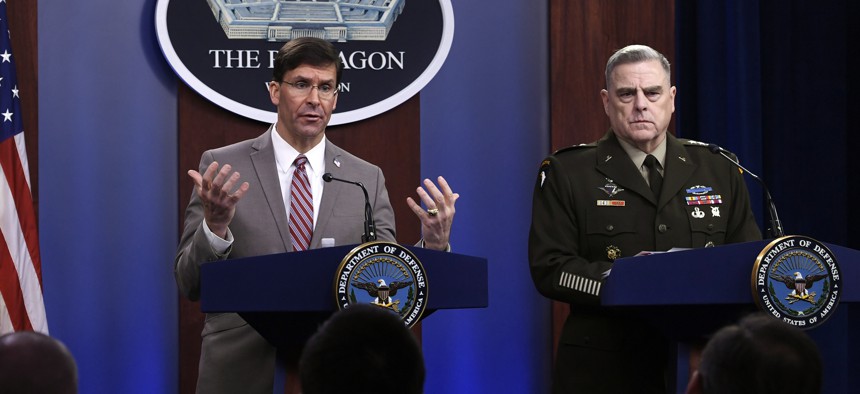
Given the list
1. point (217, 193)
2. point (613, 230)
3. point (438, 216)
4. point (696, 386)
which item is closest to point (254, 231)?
point (217, 193)

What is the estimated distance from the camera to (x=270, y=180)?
321cm

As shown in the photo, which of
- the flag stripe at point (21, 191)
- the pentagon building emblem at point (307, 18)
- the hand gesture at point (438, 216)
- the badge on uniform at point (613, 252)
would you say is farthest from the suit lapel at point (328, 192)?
the flag stripe at point (21, 191)

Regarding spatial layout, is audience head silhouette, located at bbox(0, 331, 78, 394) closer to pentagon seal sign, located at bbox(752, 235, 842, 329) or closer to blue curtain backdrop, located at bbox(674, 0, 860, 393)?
pentagon seal sign, located at bbox(752, 235, 842, 329)

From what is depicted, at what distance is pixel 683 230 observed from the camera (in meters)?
3.04

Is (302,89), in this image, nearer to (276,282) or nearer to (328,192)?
(328,192)

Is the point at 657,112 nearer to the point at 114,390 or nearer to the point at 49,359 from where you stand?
the point at 49,359

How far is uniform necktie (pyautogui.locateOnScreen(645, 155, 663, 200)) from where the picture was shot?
3.12m

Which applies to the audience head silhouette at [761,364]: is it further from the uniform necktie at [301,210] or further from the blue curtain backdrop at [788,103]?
the blue curtain backdrop at [788,103]

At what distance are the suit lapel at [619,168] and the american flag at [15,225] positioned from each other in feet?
6.94

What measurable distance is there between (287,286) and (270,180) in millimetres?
832

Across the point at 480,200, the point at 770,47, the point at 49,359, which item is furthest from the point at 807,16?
the point at 49,359

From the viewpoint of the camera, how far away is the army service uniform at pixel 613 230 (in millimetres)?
2945

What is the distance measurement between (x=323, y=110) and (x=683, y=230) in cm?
110

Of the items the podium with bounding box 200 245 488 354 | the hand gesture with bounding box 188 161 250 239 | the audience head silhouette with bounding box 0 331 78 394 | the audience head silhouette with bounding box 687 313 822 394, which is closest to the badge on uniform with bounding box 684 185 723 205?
the podium with bounding box 200 245 488 354
